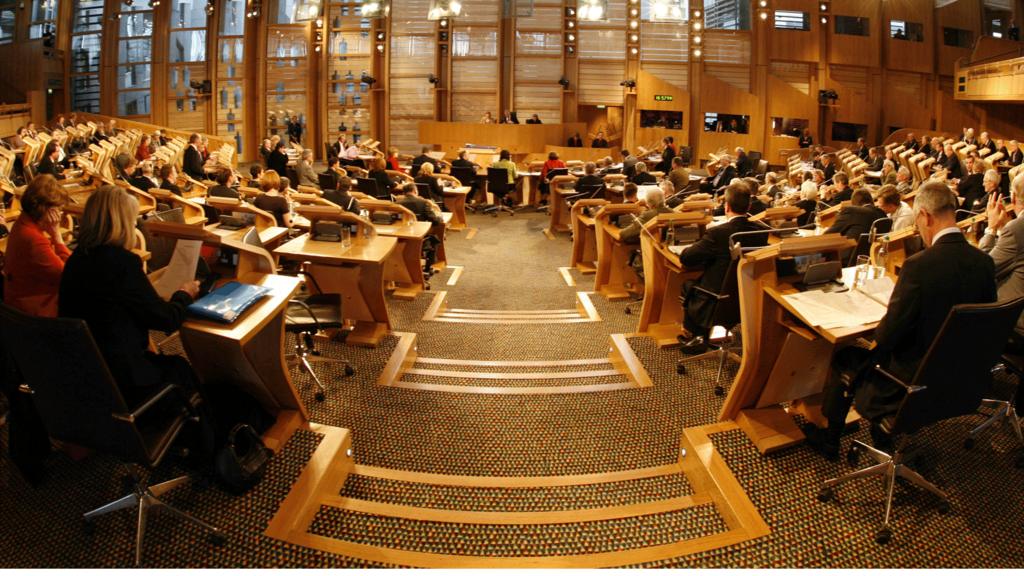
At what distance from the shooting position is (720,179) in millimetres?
10156

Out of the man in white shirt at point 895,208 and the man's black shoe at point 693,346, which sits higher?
the man in white shirt at point 895,208

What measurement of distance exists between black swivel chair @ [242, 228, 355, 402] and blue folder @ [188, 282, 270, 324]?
0.77 m

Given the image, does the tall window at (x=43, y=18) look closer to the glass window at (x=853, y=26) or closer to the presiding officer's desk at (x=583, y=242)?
the presiding officer's desk at (x=583, y=242)

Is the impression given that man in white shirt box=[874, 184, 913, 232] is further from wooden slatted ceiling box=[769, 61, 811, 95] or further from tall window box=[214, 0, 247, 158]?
tall window box=[214, 0, 247, 158]

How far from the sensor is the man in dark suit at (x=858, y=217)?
216 inches

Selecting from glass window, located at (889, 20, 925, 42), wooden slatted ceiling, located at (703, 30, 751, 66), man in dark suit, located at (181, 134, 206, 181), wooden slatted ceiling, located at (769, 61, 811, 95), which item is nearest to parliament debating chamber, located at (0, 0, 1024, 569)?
man in dark suit, located at (181, 134, 206, 181)

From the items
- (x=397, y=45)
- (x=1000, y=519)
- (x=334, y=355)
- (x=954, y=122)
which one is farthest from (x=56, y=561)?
(x=954, y=122)

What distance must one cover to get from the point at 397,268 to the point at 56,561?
172 inches

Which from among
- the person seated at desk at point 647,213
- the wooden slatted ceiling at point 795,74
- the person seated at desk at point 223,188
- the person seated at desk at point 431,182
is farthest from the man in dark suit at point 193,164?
the wooden slatted ceiling at point 795,74

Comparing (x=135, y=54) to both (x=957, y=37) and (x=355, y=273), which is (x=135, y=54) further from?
(x=957, y=37)

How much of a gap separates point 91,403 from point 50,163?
28.9 feet

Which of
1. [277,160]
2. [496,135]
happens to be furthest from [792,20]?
[277,160]

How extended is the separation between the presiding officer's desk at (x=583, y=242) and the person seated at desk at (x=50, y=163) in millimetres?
6452

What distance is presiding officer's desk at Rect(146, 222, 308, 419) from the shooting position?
2.77m
